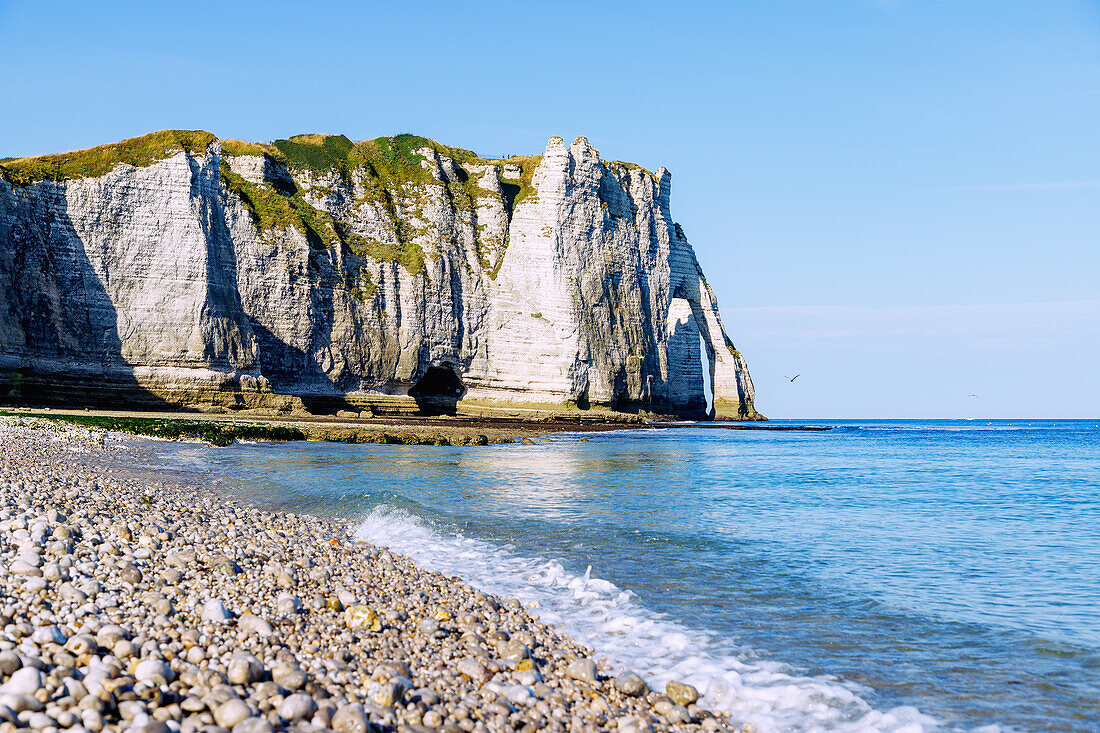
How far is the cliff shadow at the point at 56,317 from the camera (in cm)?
4494

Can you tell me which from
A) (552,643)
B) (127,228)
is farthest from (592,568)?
(127,228)

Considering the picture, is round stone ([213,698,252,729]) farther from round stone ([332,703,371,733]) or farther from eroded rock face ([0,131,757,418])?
eroded rock face ([0,131,757,418])

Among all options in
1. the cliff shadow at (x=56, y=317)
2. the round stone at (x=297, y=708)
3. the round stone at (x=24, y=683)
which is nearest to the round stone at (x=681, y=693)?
the round stone at (x=297, y=708)

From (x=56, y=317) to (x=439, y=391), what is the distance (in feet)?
91.7

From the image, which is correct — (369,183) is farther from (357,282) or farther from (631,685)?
(631,685)

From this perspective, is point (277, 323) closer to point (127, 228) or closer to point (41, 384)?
point (127, 228)

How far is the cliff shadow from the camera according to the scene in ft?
147

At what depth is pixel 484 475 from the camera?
21.6 m

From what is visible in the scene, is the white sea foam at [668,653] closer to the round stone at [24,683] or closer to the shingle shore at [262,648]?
the shingle shore at [262,648]

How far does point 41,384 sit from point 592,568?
4562 cm

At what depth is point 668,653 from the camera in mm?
6289

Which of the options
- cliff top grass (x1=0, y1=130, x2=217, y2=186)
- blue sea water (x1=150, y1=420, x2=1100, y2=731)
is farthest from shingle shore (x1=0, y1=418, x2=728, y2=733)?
cliff top grass (x1=0, y1=130, x2=217, y2=186)

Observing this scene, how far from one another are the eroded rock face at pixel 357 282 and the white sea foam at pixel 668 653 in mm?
43872

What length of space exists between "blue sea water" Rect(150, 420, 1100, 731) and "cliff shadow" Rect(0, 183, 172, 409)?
2866cm
